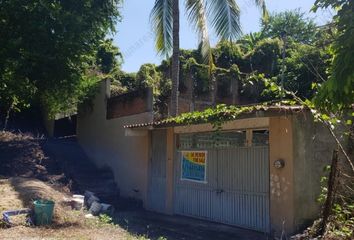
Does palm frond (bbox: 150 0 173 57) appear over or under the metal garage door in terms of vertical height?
over

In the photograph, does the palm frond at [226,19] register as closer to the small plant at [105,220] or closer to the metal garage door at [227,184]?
the metal garage door at [227,184]

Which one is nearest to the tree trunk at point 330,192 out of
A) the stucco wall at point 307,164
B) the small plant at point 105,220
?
the stucco wall at point 307,164

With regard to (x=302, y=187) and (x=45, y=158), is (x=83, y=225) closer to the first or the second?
(x=302, y=187)

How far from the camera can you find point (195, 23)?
44.9 ft

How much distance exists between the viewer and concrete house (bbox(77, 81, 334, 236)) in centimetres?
895

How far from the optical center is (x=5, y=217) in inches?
371

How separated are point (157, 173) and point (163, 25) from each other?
521cm

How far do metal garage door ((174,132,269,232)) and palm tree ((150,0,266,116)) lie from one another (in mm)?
2786

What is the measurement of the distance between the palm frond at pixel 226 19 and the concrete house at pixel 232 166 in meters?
3.38

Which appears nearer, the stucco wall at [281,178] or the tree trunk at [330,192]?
the tree trunk at [330,192]

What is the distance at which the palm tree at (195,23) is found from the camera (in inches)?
519

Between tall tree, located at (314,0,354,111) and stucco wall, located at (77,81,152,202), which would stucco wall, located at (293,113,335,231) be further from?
stucco wall, located at (77,81,152,202)

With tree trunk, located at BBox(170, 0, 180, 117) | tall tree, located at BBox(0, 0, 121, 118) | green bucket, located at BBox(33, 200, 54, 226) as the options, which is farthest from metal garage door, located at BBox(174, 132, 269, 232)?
tall tree, located at BBox(0, 0, 121, 118)

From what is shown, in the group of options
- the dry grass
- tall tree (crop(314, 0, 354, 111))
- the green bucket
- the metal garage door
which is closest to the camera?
tall tree (crop(314, 0, 354, 111))
